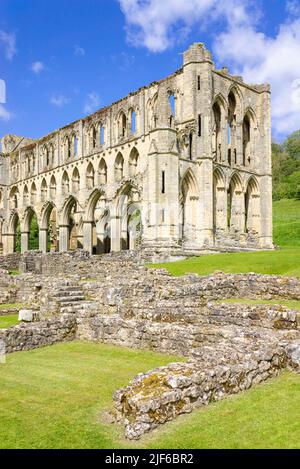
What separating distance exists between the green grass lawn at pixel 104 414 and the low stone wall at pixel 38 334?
6.17ft

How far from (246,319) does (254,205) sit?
117 feet

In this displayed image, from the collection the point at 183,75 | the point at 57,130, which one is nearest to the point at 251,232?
the point at 183,75

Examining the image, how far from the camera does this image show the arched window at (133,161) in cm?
4450

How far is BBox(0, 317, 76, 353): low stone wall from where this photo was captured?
1155 centimetres

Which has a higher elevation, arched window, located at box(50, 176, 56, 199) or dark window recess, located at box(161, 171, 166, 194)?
arched window, located at box(50, 176, 56, 199)

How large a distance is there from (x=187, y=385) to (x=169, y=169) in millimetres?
31016

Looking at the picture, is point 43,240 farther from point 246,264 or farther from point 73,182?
point 246,264

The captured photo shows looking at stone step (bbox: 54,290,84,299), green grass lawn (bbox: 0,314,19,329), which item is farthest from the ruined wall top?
green grass lawn (bbox: 0,314,19,329)

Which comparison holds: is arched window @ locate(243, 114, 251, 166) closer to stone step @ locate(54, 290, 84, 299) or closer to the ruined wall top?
the ruined wall top

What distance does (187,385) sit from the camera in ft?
21.8

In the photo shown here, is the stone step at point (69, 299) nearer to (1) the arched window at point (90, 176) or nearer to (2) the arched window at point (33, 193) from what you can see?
(1) the arched window at point (90, 176)

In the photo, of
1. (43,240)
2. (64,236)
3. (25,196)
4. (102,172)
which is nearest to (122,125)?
(102,172)

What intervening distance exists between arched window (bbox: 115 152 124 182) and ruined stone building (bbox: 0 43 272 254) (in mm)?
97

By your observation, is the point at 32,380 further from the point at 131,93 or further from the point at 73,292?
the point at 131,93
